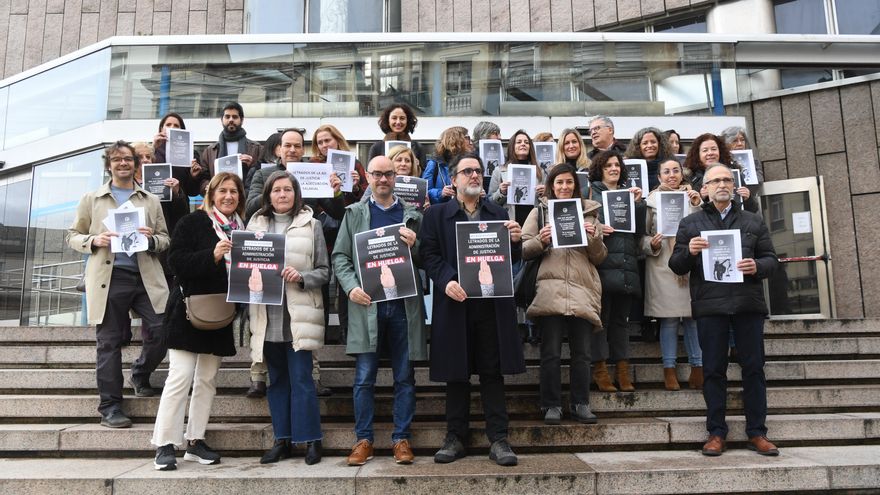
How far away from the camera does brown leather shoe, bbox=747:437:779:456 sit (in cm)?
477

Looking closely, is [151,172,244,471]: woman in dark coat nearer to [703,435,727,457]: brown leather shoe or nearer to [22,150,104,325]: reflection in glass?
[703,435,727,457]: brown leather shoe

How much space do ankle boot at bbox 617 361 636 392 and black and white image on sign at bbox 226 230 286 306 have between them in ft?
10.1

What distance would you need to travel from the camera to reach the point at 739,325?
488 centimetres

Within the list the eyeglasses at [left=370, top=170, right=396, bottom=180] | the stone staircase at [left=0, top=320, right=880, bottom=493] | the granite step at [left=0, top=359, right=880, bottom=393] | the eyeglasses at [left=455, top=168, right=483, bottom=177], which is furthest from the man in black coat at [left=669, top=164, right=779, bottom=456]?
the eyeglasses at [left=370, top=170, right=396, bottom=180]

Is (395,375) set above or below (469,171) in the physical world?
below

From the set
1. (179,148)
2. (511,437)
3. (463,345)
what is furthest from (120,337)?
(511,437)

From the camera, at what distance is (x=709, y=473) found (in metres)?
4.40

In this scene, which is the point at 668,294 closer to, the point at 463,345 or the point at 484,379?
the point at 484,379

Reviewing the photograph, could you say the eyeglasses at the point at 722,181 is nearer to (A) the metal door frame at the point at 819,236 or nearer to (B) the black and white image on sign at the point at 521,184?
(B) the black and white image on sign at the point at 521,184

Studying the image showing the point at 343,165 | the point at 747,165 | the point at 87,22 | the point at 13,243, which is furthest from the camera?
the point at 87,22

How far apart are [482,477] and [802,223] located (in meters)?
8.83

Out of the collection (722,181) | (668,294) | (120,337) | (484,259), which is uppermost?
(722,181)

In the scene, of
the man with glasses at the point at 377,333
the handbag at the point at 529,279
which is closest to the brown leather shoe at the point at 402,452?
the man with glasses at the point at 377,333

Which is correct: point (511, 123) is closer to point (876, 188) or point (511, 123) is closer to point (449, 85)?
point (449, 85)
